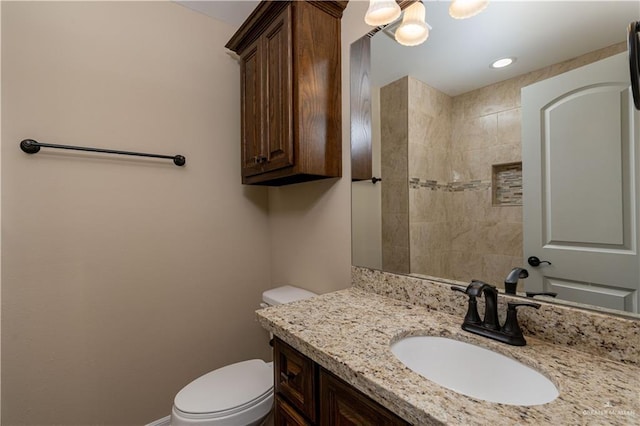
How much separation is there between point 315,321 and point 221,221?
117cm

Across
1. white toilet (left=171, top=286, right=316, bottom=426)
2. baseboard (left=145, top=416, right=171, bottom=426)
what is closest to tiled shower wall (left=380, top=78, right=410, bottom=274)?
white toilet (left=171, top=286, right=316, bottom=426)

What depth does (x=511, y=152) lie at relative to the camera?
0.87 meters

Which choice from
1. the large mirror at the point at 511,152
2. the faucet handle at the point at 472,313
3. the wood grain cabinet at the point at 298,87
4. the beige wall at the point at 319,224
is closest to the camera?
the large mirror at the point at 511,152

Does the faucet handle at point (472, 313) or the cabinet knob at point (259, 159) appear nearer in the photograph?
the faucet handle at point (472, 313)

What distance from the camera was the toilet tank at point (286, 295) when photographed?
1564 millimetres

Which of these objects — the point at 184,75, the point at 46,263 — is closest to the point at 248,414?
the point at 46,263

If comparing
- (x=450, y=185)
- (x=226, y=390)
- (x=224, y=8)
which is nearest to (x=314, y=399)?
(x=226, y=390)

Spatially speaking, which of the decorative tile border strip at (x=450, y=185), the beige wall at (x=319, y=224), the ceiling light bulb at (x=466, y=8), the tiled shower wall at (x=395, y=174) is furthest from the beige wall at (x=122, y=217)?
the ceiling light bulb at (x=466, y=8)

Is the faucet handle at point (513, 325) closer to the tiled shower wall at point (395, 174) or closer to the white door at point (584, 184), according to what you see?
the white door at point (584, 184)

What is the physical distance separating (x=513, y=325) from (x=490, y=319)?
6cm

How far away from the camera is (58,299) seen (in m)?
1.36

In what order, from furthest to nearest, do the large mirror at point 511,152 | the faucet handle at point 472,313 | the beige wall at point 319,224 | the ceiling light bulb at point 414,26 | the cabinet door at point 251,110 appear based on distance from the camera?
the cabinet door at point 251,110
the beige wall at point 319,224
the ceiling light bulb at point 414,26
the faucet handle at point 472,313
the large mirror at point 511,152

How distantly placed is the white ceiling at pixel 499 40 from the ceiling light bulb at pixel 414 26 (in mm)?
24

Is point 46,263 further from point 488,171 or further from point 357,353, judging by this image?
point 488,171
